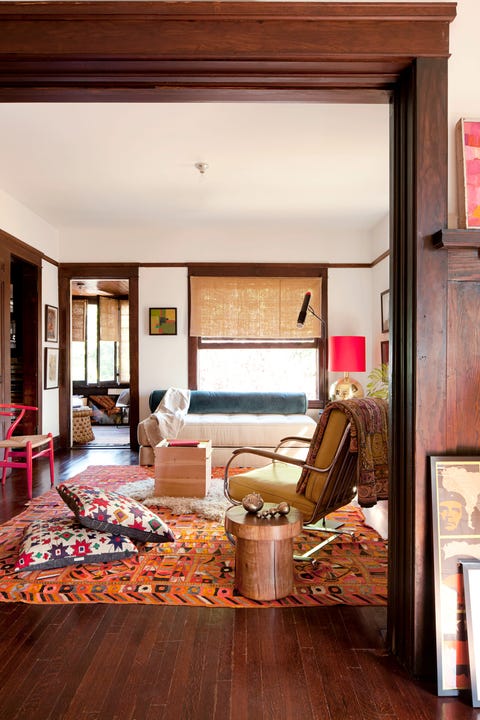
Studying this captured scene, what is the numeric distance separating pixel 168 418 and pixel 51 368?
1.97 meters

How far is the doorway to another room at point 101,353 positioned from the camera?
10094 mm

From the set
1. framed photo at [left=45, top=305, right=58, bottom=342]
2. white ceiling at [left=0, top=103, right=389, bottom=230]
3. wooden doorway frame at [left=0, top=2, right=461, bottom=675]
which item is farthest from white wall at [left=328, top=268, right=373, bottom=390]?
wooden doorway frame at [left=0, top=2, right=461, bottom=675]

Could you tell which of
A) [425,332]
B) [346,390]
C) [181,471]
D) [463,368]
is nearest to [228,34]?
[425,332]

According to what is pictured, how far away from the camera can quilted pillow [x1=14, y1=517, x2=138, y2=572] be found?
9.23 ft

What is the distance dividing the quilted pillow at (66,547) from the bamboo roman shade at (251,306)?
4.00 metres

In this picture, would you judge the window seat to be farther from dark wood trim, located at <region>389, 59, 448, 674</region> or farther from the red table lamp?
dark wood trim, located at <region>389, 59, 448, 674</region>

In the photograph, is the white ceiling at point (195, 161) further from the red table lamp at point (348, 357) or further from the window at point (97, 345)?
the window at point (97, 345)

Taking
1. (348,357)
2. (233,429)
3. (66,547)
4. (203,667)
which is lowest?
(203,667)

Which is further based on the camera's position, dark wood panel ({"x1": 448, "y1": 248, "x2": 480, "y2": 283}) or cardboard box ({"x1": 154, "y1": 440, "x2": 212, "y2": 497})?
cardboard box ({"x1": 154, "y1": 440, "x2": 212, "y2": 497})

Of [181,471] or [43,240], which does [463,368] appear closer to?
[181,471]

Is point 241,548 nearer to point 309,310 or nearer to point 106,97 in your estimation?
point 106,97

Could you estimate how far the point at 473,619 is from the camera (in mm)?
1745

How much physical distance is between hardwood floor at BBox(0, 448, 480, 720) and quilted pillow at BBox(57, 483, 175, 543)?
649mm

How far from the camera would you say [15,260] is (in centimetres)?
588
